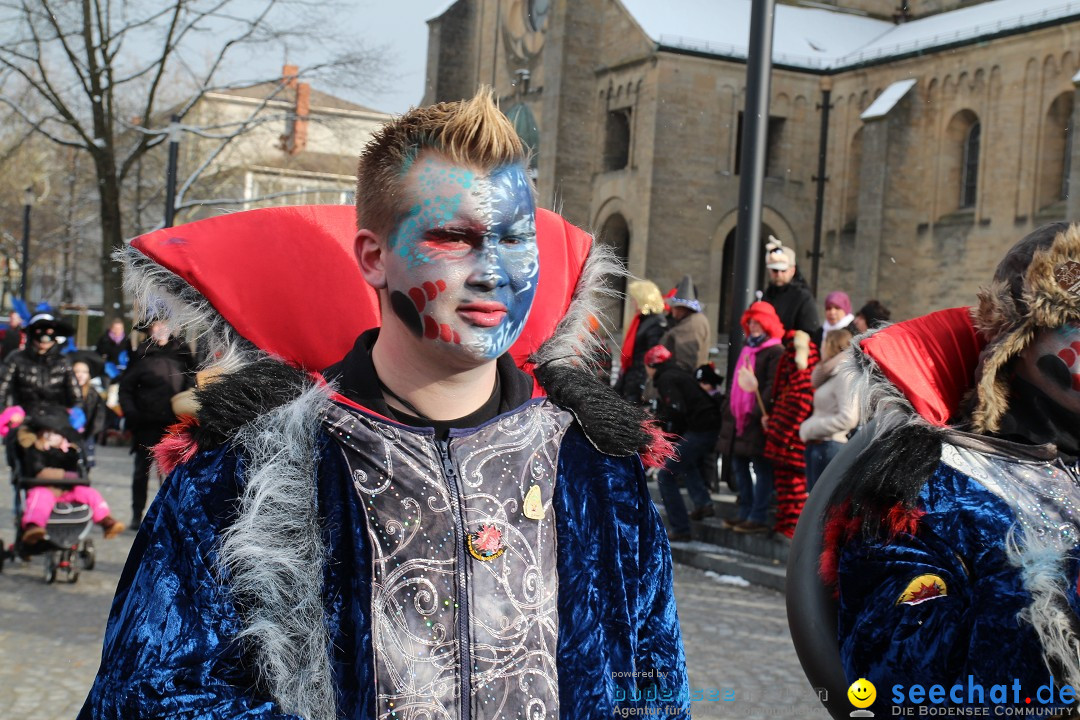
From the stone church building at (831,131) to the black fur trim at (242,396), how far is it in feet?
80.6

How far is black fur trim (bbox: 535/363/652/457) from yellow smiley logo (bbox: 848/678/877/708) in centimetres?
77

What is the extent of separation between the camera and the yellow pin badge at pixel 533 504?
7.09 feet

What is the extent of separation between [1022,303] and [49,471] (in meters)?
7.52

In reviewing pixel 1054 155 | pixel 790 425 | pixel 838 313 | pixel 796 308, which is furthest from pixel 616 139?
pixel 790 425

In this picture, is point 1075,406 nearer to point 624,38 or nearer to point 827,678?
point 827,678

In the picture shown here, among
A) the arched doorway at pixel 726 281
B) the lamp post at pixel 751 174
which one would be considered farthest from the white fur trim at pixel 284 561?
the arched doorway at pixel 726 281

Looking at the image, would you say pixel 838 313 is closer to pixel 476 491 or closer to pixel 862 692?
pixel 862 692

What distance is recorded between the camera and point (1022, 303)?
107 inches

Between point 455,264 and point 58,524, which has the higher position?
point 455,264

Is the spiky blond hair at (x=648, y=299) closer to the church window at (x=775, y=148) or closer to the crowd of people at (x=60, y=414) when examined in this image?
the crowd of people at (x=60, y=414)

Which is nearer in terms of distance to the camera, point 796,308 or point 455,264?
point 455,264

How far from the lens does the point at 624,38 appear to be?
33.5 meters

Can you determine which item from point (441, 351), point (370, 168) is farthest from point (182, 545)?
point (370, 168)

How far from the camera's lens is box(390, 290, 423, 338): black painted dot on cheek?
7.13 ft
